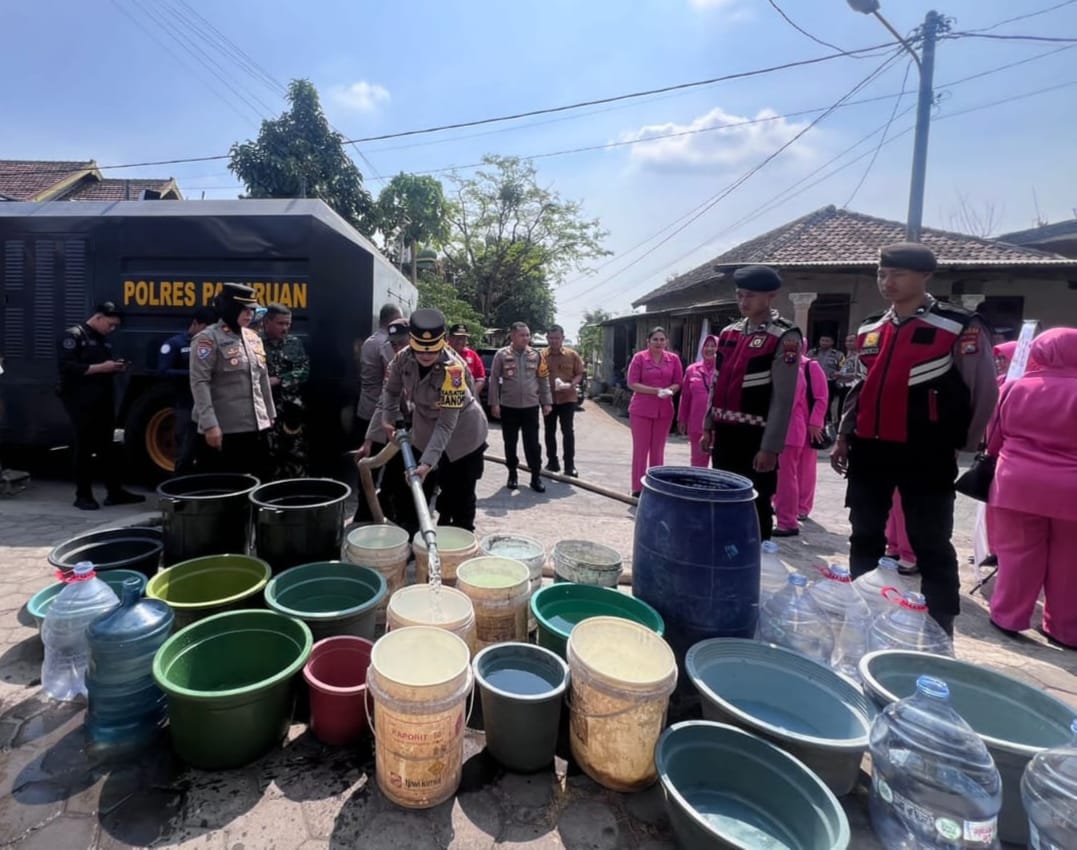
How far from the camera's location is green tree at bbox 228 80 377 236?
48.4 feet

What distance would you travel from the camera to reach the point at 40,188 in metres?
19.6

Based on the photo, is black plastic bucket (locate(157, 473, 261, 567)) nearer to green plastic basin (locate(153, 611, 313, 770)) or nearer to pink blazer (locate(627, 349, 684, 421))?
green plastic basin (locate(153, 611, 313, 770))

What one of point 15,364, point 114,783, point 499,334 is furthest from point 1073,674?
point 499,334

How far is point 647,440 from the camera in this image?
5.66m

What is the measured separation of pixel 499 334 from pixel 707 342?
2396 centimetres

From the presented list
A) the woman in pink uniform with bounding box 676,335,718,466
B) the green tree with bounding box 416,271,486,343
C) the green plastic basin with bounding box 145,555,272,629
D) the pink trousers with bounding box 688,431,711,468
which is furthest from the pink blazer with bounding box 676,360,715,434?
the green tree with bounding box 416,271,486,343

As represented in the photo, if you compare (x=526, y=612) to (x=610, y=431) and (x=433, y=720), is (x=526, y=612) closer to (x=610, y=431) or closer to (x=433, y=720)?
(x=433, y=720)

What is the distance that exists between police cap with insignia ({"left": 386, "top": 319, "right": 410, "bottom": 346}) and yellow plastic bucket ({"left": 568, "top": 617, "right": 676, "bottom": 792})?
10.6ft

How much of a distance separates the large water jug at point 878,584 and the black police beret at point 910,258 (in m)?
1.38

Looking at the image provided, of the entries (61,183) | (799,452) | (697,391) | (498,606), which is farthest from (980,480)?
(61,183)

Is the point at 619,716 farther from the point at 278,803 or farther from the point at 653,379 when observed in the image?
the point at 653,379

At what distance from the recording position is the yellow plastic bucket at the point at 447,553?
2785mm

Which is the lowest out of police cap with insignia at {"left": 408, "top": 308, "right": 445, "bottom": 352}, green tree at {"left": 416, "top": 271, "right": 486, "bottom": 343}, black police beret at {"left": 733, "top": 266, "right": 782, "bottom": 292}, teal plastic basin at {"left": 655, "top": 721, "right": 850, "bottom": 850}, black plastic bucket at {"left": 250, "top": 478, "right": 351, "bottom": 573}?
teal plastic basin at {"left": 655, "top": 721, "right": 850, "bottom": 850}

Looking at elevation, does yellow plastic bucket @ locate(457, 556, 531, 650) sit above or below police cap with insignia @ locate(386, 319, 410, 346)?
below
